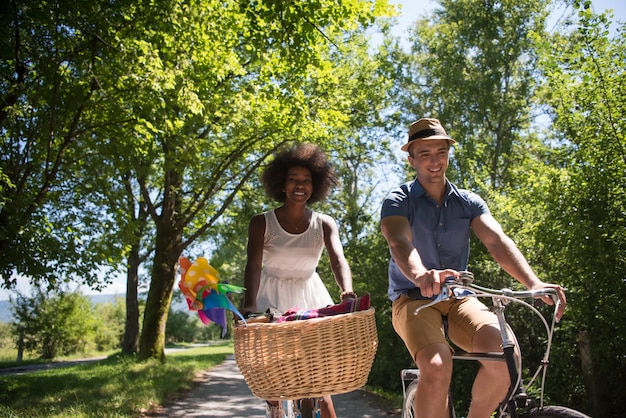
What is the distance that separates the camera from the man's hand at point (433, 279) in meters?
2.66

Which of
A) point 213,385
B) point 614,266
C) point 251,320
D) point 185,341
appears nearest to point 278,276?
point 251,320

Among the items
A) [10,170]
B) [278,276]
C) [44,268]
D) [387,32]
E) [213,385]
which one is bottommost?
[213,385]

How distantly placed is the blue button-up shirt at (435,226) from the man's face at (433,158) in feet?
0.35

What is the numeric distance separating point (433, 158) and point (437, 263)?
63 cm

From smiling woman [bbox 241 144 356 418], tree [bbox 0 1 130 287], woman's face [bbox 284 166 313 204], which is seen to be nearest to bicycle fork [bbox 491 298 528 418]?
smiling woman [bbox 241 144 356 418]

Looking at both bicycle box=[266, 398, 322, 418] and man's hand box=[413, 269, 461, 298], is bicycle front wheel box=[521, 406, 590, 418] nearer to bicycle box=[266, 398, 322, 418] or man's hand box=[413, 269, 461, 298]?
man's hand box=[413, 269, 461, 298]

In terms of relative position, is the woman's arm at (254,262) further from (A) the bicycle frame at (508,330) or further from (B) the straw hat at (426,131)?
(A) the bicycle frame at (508,330)

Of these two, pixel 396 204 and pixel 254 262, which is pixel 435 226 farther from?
pixel 254 262

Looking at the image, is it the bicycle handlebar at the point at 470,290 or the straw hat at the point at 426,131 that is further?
the straw hat at the point at 426,131

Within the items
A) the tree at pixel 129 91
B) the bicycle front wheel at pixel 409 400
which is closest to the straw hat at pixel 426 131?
the bicycle front wheel at pixel 409 400

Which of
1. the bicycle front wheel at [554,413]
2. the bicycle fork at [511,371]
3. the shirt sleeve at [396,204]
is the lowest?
the bicycle front wheel at [554,413]

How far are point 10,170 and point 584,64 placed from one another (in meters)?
9.21

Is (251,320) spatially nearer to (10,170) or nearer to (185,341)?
(10,170)

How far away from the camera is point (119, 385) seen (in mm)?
10766
